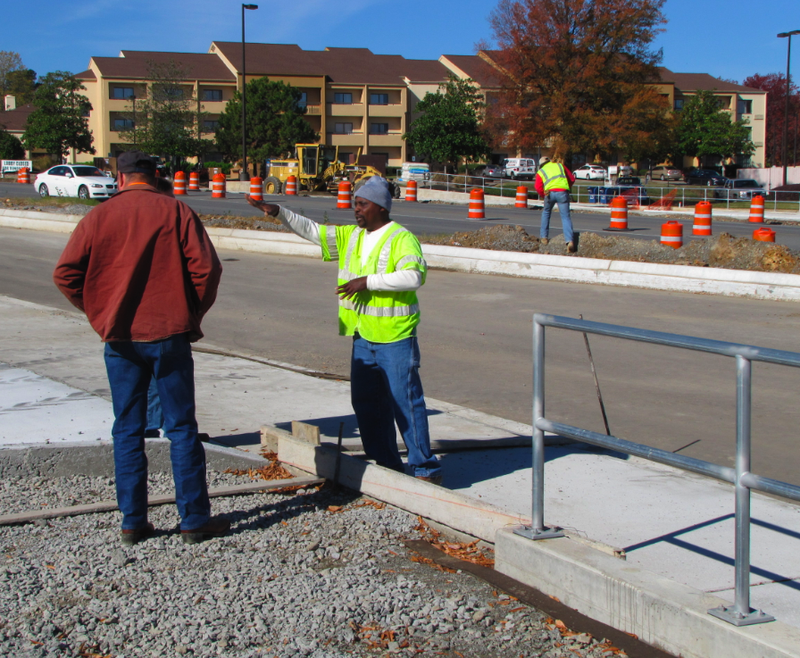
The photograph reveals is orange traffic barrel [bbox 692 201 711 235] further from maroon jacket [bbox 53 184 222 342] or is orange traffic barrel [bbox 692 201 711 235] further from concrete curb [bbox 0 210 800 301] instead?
maroon jacket [bbox 53 184 222 342]

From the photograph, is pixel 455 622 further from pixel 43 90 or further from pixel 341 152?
pixel 341 152

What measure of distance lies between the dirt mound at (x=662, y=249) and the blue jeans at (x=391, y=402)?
34.8 feet

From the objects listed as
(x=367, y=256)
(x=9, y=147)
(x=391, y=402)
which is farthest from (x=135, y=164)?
(x=9, y=147)

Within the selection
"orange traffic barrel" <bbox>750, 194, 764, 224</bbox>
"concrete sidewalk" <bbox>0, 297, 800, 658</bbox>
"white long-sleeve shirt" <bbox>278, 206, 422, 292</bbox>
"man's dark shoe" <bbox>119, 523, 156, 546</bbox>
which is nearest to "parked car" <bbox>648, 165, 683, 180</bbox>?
"orange traffic barrel" <bbox>750, 194, 764, 224</bbox>

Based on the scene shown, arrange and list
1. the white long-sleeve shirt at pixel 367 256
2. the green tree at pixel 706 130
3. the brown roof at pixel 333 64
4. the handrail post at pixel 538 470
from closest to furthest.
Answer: the handrail post at pixel 538 470 < the white long-sleeve shirt at pixel 367 256 < the green tree at pixel 706 130 < the brown roof at pixel 333 64

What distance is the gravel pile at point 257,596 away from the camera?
10.5 feet

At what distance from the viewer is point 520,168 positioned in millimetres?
68688

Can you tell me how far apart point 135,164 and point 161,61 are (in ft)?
262

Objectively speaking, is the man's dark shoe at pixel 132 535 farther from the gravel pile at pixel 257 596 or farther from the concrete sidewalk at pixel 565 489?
the concrete sidewalk at pixel 565 489

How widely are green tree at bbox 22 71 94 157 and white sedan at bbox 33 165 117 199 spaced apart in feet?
115

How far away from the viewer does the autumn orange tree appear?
4350cm

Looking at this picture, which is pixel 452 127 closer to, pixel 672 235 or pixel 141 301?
pixel 672 235

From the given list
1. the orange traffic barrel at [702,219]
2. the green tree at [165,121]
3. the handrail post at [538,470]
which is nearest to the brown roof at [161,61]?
the green tree at [165,121]

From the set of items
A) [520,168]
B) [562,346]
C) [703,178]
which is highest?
[520,168]
